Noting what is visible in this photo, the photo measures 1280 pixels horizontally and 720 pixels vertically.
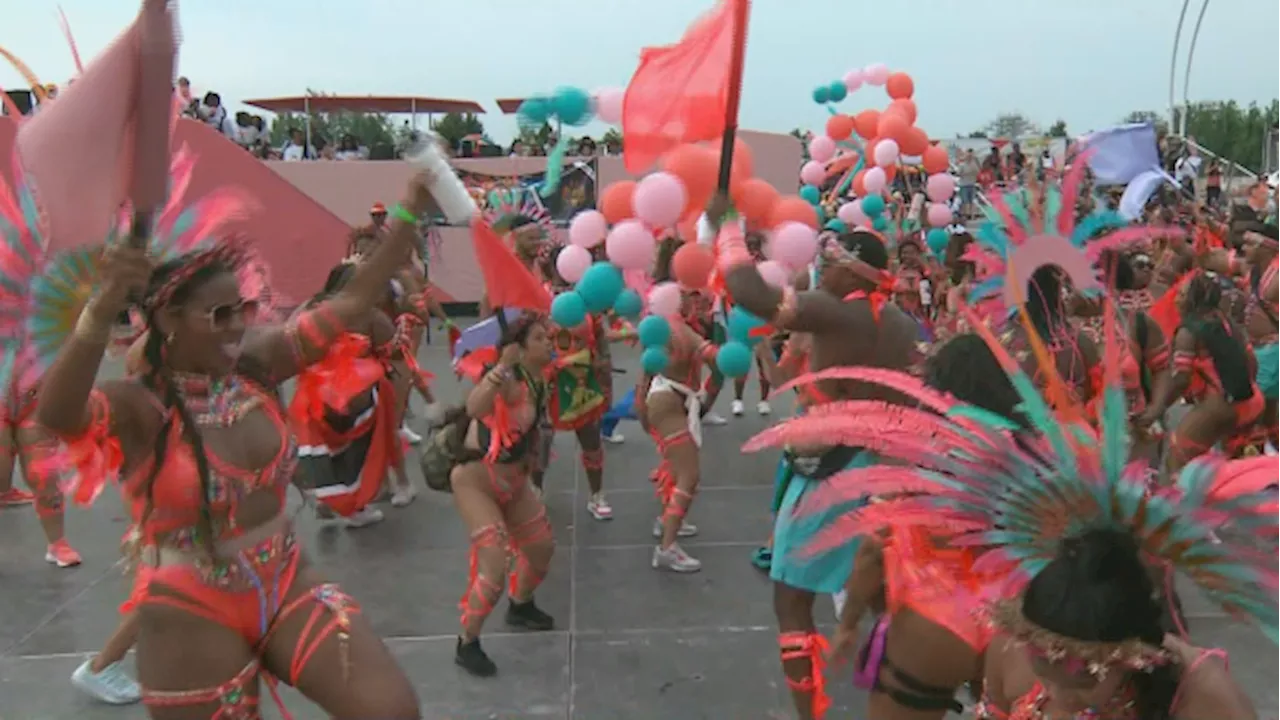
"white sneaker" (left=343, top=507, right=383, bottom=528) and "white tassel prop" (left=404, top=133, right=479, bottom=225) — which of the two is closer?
"white tassel prop" (left=404, top=133, right=479, bottom=225)

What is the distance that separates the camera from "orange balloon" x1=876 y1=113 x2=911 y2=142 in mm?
6363

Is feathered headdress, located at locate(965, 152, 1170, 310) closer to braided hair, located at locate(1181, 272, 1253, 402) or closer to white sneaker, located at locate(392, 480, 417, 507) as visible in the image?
braided hair, located at locate(1181, 272, 1253, 402)

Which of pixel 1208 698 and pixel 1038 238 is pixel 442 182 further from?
pixel 1038 238

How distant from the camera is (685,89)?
322 cm

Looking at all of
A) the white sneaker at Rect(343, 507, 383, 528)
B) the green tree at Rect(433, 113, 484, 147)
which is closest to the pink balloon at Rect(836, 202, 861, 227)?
the white sneaker at Rect(343, 507, 383, 528)

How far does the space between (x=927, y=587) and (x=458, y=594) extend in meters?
3.32

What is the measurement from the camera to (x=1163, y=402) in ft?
17.0

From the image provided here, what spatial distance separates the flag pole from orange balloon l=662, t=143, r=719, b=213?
325mm

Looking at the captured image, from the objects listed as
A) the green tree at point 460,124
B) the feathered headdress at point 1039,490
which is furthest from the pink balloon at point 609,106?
the green tree at point 460,124

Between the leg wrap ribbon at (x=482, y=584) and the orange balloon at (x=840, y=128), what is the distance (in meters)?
3.94

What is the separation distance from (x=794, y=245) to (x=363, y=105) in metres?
14.3

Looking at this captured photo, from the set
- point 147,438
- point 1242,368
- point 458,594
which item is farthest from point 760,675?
point 1242,368

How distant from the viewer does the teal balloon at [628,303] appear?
3.85m

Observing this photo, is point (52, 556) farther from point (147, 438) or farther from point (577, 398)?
point (147, 438)
